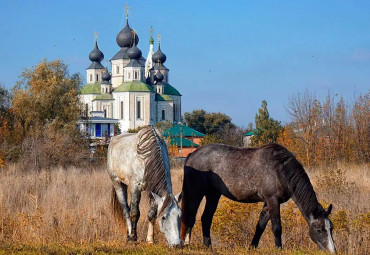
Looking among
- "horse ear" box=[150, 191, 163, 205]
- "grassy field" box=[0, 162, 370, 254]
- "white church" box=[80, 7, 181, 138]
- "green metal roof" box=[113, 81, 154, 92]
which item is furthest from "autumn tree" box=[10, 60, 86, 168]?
"green metal roof" box=[113, 81, 154, 92]

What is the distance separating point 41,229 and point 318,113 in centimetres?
1895

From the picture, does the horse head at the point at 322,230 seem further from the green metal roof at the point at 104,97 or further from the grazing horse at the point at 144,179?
the green metal roof at the point at 104,97

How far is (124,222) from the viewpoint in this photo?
9.00m

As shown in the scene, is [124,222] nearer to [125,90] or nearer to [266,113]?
[266,113]

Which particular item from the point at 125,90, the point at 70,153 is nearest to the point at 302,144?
the point at 70,153

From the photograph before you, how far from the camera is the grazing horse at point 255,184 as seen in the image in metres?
7.67

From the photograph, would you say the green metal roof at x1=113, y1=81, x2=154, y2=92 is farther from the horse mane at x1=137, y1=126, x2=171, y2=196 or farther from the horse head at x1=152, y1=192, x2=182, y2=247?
the horse head at x1=152, y1=192, x2=182, y2=247

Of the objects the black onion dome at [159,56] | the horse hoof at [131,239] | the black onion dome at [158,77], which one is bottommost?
A: the horse hoof at [131,239]

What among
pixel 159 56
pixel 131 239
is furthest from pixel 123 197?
pixel 159 56

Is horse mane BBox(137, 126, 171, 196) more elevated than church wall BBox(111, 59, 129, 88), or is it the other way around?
church wall BBox(111, 59, 129, 88)

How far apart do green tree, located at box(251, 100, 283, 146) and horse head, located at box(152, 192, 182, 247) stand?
3420 cm

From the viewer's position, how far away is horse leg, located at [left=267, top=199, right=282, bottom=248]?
7828mm

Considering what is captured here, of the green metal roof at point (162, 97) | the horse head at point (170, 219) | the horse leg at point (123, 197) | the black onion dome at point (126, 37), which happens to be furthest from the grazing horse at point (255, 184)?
the black onion dome at point (126, 37)

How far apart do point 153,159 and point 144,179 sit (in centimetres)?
28
